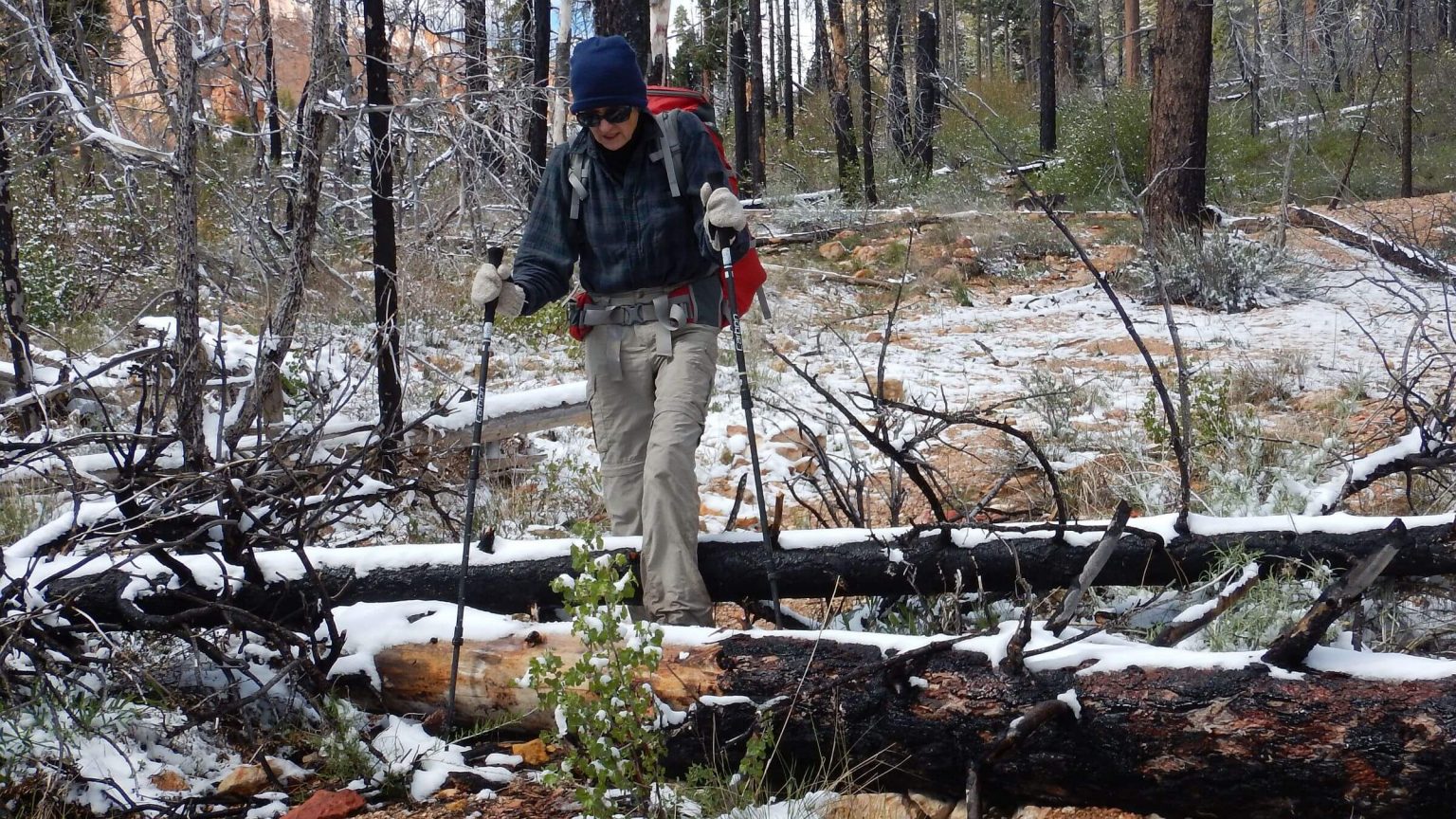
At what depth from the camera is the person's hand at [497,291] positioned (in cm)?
375

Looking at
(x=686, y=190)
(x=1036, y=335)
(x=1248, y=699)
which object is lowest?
(x=1248, y=699)

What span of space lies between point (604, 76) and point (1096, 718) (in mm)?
2435

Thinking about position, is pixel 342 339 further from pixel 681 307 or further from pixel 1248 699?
pixel 1248 699

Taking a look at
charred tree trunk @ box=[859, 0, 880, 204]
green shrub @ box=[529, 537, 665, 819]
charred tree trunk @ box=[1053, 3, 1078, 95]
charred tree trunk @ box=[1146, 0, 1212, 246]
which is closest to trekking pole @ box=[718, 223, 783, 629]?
green shrub @ box=[529, 537, 665, 819]

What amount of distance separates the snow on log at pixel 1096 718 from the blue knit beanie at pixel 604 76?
68.2 inches

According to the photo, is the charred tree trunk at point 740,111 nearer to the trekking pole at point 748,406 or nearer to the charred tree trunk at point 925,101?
the charred tree trunk at point 925,101

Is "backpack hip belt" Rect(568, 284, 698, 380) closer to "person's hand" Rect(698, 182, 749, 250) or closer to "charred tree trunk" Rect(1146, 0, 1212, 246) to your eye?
"person's hand" Rect(698, 182, 749, 250)

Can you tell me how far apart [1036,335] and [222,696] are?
7253 mm

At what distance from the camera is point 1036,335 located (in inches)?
360

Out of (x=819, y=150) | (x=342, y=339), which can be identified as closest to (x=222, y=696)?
(x=342, y=339)

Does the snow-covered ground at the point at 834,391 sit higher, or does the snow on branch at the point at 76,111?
the snow on branch at the point at 76,111

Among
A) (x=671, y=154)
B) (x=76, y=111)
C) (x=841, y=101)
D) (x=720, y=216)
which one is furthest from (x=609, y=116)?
(x=841, y=101)

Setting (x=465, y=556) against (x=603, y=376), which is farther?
(x=603, y=376)

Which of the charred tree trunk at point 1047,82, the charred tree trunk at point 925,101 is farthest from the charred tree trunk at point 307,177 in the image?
the charred tree trunk at point 1047,82
